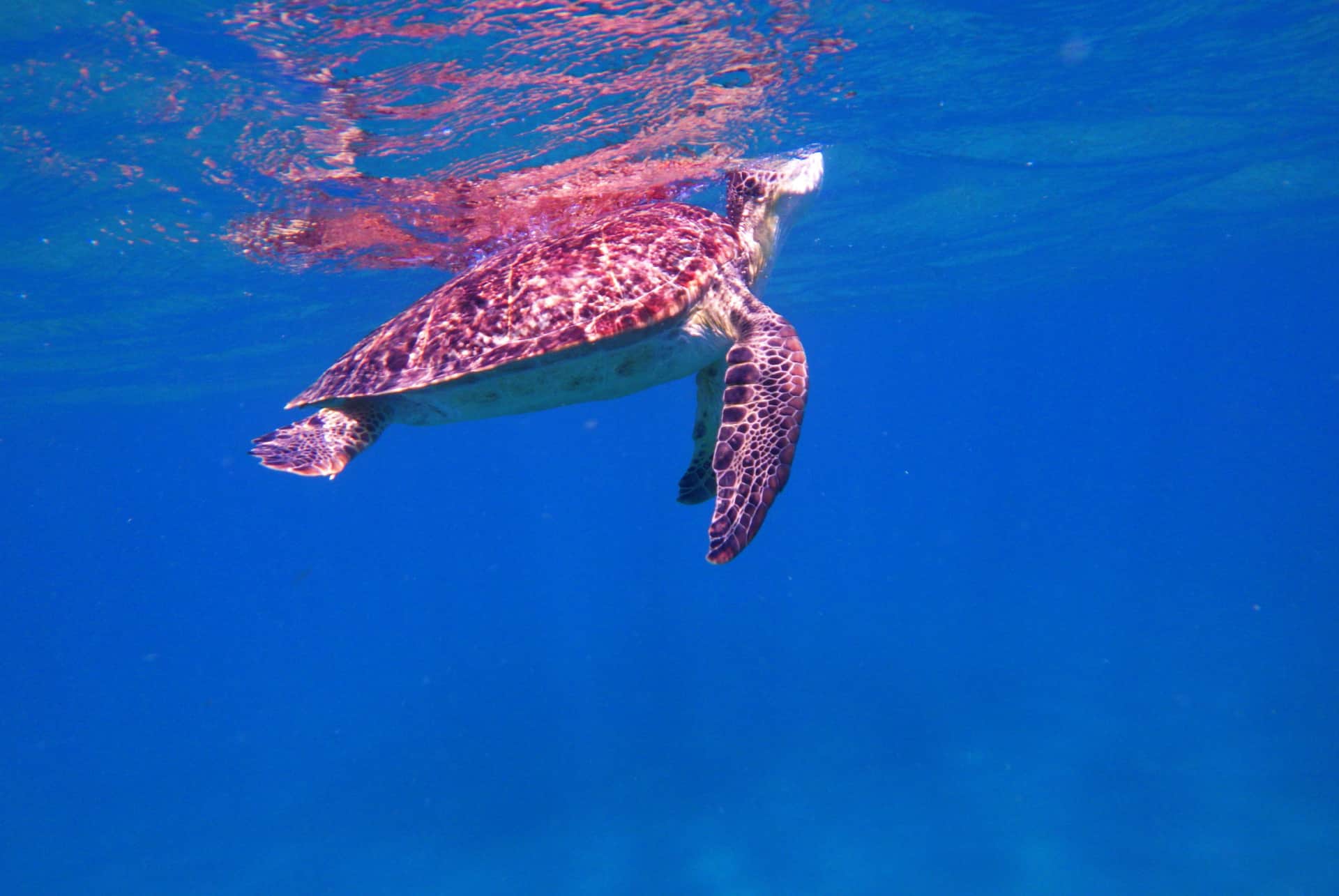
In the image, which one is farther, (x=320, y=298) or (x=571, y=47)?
(x=320, y=298)

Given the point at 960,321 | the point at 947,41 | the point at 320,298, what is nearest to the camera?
the point at 947,41

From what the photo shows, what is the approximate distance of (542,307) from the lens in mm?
5289

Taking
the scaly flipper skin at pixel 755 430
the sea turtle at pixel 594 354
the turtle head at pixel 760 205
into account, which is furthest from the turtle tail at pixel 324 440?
the turtle head at pixel 760 205

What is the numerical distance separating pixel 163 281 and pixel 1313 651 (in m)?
34.8

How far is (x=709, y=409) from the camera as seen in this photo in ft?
23.7

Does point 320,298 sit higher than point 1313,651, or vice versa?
point 320,298

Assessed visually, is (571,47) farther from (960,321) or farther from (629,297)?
(960,321)

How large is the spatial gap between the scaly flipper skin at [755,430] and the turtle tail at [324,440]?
2.69 metres

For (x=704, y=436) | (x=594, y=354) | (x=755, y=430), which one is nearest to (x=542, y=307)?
(x=594, y=354)

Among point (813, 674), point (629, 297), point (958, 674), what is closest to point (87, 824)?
point (813, 674)

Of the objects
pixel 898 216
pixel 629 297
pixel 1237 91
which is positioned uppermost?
pixel 629 297

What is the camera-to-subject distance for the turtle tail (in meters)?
5.03

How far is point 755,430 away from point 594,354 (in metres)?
1.37

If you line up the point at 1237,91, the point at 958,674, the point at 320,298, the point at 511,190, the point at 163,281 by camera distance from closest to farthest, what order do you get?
the point at 511,190, the point at 1237,91, the point at 163,281, the point at 320,298, the point at 958,674
